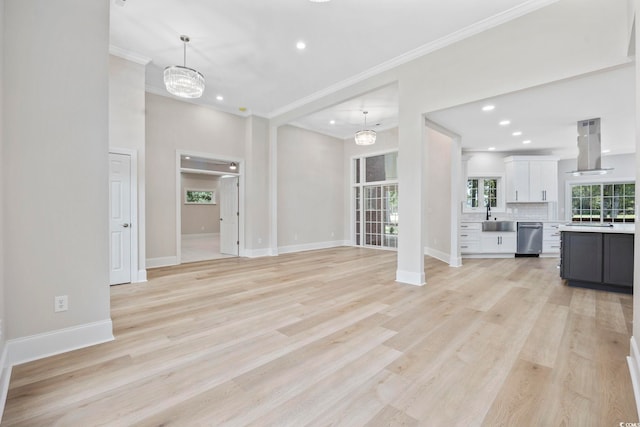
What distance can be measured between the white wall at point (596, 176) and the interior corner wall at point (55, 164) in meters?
9.69

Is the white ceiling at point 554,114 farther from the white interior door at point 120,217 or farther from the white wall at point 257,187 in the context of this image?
the white interior door at point 120,217

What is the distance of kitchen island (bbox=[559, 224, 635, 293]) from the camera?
A: 3.71 m

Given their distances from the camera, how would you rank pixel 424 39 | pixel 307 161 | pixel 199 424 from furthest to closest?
1. pixel 307 161
2. pixel 424 39
3. pixel 199 424

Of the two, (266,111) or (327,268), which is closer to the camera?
(327,268)

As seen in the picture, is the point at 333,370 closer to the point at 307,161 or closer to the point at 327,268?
the point at 327,268

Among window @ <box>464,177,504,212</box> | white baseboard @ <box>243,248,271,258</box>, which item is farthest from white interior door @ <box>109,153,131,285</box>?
window @ <box>464,177,504,212</box>

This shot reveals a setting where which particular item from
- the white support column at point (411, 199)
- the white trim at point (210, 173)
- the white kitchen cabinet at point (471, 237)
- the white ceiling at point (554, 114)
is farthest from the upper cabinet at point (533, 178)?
the white trim at point (210, 173)

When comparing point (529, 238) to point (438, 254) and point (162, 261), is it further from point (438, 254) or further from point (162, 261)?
point (162, 261)

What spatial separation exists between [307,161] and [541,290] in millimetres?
5811

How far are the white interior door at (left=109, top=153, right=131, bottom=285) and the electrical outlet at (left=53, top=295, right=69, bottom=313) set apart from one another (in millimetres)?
2221

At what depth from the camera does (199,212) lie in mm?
11539

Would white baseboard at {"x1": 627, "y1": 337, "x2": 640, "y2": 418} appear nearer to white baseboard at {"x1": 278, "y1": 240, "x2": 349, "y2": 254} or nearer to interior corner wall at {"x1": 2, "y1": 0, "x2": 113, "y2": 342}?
interior corner wall at {"x1": 2, "y1": 0, "x2": 113, "y2": 342}

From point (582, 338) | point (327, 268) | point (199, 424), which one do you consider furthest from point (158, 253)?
point (582, 338)

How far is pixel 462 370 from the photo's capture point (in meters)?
1.89
